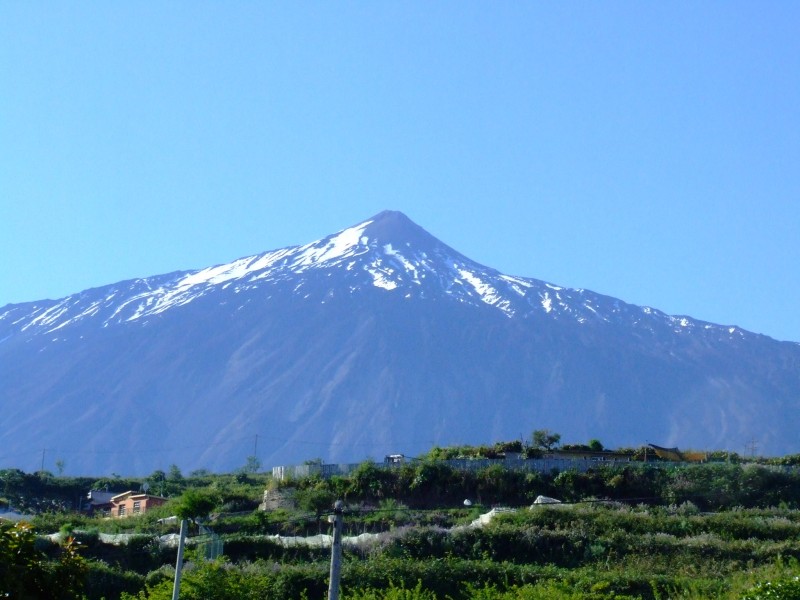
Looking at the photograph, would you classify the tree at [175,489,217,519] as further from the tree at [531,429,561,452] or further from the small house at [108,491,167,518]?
the tree at [531,429,561,452]

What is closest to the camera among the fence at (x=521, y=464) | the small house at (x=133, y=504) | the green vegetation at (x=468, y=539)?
the green vegetation at (x=468, y=539)

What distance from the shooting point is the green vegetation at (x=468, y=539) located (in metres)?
28.7

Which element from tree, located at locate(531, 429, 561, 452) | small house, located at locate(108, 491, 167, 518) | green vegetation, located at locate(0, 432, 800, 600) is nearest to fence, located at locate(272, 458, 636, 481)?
green vegetation, located at locate(0, 432, 800, 600)

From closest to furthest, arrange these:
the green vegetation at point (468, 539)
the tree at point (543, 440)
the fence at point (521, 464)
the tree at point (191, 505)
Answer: the tree at point (191, 505) → the green vegetation at point (468, 539) → the fence at point (521, 464) → the tree at point (543, 440)

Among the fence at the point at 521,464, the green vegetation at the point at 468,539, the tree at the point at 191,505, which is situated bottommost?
the green vegetation at the point at 468,539

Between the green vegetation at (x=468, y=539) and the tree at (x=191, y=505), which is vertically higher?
the tree at (x=191, y=505)

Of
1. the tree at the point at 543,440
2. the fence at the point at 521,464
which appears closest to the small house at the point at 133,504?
the fence at the point at 521,464

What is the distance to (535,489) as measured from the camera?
47.6 meters

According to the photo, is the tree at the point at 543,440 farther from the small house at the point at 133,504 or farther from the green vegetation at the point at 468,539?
the small house at the point at 133,504

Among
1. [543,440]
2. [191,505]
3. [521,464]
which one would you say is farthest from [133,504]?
[191,505]

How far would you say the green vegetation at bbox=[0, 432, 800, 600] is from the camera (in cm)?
2870

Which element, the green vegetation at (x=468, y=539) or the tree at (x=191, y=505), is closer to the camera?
Answer: the tree at (x=191, y=505)

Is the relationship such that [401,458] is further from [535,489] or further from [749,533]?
[749,533]

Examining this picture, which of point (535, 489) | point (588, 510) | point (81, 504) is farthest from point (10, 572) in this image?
point (81, 504)
